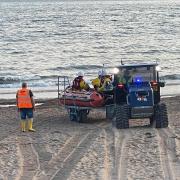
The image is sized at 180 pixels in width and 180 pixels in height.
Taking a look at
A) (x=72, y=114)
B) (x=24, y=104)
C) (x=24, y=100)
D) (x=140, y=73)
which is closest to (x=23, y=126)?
(x=24, y=104)

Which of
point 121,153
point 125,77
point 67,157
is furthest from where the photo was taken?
point 125,77

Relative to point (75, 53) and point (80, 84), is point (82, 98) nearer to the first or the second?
point (80, 84)

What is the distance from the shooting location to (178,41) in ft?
231

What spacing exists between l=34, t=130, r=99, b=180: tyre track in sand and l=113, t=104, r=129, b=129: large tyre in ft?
2.55

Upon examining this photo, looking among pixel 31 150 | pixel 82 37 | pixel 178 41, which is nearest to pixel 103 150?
pixel 31 150

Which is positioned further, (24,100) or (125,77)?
(125,77)

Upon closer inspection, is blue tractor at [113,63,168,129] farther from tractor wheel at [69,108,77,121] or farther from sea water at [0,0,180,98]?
sea water at [0,0,180,98]

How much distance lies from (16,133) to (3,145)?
220cm

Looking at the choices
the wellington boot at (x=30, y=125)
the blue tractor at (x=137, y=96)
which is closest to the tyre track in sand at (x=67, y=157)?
the blue tractor at (x=137, y=96)

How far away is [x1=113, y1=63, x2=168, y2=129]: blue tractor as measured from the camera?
18.1 metres

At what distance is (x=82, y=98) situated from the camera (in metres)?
19.9

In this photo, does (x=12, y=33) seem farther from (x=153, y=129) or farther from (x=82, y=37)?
(x=153, y=129)

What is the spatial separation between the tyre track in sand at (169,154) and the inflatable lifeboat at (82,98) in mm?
2572

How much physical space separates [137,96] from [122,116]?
2.16 feet
